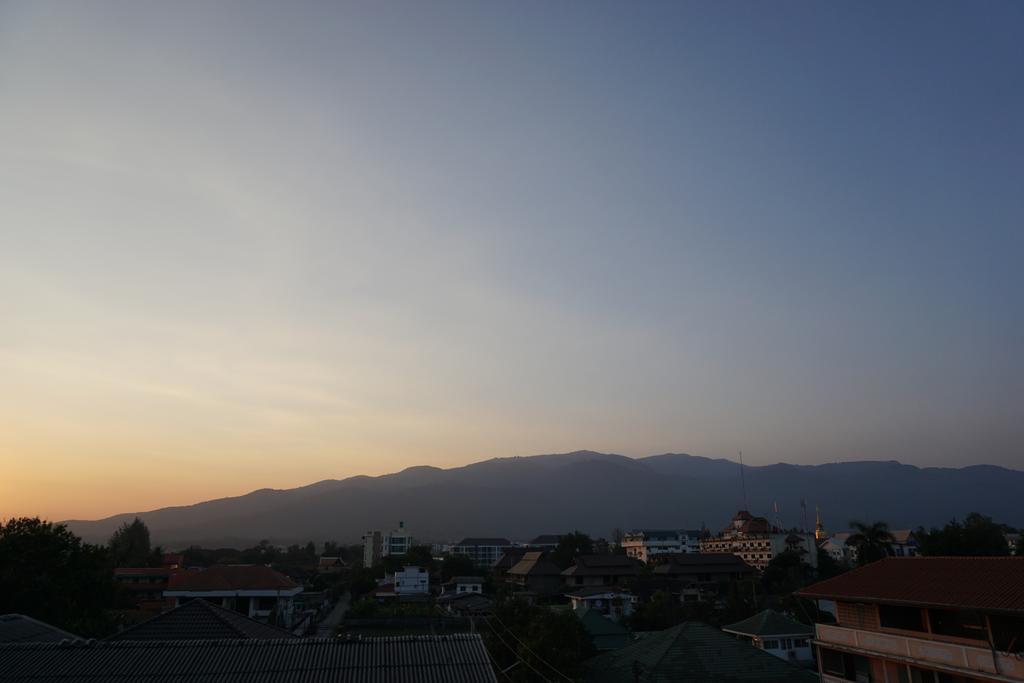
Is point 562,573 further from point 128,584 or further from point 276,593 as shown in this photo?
point 128,584

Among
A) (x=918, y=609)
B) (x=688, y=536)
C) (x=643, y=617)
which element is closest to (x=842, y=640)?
(x=918, y=609)

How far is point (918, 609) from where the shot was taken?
20.4 m

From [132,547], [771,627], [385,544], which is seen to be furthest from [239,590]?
[385,544]

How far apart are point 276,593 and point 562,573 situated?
116ft

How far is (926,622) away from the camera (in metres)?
19.7

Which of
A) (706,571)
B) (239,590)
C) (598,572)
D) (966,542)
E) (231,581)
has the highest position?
(966,542)

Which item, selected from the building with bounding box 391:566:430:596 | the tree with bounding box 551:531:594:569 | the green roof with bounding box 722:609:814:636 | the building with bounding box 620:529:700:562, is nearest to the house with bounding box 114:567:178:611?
the building with bounding box 391:566:430:596

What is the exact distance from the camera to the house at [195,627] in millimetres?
19688

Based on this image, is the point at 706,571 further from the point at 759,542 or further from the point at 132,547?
the point at 132,547

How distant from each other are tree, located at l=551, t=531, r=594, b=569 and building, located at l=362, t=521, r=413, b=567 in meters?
33.9

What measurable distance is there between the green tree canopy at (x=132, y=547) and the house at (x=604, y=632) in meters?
59.9

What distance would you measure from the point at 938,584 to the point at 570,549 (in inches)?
2774

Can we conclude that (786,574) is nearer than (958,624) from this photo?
No

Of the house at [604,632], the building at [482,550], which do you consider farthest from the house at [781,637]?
the building at [482,550]
